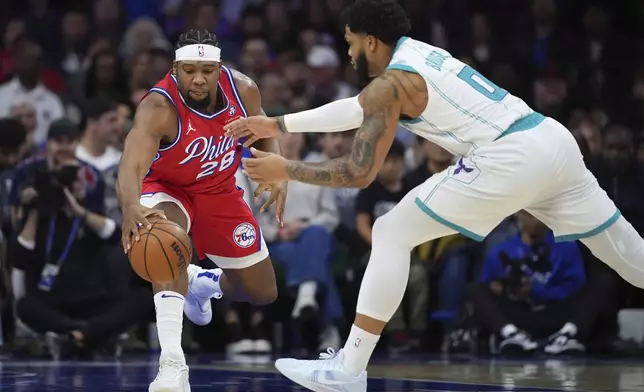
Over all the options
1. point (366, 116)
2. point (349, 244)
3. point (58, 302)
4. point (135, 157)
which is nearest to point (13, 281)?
point (58, 302)

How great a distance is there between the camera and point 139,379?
696cm

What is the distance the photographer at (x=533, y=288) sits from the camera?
8.98 metres

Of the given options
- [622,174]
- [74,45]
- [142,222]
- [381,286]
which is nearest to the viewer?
[381,286]

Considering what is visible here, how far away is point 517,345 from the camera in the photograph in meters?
8.81

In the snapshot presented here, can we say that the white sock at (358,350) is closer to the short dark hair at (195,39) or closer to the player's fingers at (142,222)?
the player's fingers at (142,222)

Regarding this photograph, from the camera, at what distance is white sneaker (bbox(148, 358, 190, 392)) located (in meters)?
5.69

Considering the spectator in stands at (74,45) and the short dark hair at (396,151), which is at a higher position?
the spectator in stands at (74,45)

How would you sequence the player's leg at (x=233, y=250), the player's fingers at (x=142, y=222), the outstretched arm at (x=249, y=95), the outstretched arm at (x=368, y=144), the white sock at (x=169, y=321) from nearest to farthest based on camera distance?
the outstretched arm at (x=368, y=144) < the white sock at (x=169, y=321) < the player's fingers at (x=142, y=222) < the outstretched arm at (x=249, y=95) < the player's leg at (x=233, y=250)

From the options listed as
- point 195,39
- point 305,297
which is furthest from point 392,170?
point 195,39

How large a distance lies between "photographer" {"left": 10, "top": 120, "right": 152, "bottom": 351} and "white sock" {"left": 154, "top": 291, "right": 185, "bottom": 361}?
10.1ft

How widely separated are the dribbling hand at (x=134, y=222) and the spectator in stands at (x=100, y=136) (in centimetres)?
374

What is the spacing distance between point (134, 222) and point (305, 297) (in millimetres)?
3352

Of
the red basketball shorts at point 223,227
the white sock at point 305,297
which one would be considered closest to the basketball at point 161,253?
the red basketball shorts at point 223,227

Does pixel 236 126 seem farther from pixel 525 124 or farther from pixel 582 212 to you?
pixel 582 212
